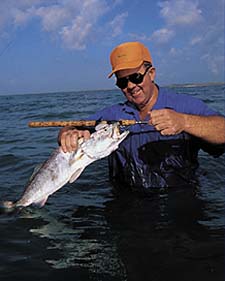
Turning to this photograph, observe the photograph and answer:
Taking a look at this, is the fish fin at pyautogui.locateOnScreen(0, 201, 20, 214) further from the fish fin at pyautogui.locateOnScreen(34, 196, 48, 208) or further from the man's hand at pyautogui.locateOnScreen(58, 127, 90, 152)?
the man's hand at pyautogui.locateOnScreen(58, 127, 90, 152)

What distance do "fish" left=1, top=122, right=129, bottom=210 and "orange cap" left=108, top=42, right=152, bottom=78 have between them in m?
0.90

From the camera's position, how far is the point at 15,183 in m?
7.38

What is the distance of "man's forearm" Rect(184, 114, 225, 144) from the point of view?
4.12 m

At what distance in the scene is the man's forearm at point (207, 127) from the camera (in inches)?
162

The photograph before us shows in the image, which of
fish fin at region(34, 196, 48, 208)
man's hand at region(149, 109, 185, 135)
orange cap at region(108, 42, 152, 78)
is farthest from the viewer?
orange cap at region(108, 42, 152, 78)

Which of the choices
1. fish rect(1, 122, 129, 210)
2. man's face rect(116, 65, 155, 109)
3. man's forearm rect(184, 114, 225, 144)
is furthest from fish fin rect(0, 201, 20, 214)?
man's forearm rect(184, 114, 225, 144)

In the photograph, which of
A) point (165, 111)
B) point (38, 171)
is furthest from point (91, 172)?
point (165, 111)

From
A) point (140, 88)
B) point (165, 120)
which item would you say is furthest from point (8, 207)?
point (165, 120)

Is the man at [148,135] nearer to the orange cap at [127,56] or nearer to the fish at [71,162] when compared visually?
the orange cap at [127,56]

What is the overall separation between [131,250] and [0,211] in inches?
77.8

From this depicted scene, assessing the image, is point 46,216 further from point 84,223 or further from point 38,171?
point 38,171

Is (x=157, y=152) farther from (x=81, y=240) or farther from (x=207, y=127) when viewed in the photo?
(x=81, y=240)

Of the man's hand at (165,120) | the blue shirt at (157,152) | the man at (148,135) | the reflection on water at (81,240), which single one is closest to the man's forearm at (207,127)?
the man at (148,135)

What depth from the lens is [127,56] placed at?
480 cm
